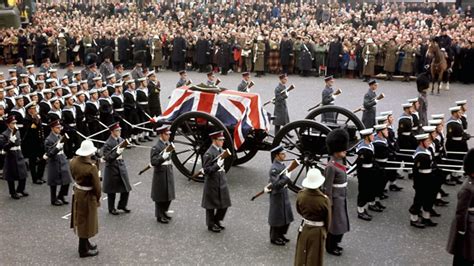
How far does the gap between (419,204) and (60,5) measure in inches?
1111

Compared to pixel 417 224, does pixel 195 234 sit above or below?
below

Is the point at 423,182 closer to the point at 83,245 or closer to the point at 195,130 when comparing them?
the point at 195,130

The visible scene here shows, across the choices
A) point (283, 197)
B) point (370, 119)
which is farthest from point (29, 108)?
point (370, 119)

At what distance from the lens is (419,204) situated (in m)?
7.75

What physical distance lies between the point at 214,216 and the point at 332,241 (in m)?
Answer: 1.66

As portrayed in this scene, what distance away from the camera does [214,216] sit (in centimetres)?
775

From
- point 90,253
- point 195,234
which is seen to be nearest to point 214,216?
point 195,234

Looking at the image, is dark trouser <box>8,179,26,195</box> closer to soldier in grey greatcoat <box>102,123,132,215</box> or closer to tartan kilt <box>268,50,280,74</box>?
soldier in grey greatcoat <box>102,123,132,215</box>

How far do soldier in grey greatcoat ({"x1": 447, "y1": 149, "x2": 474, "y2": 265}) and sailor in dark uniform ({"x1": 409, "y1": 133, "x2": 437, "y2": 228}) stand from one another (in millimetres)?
1465

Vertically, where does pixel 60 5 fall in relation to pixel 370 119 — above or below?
above

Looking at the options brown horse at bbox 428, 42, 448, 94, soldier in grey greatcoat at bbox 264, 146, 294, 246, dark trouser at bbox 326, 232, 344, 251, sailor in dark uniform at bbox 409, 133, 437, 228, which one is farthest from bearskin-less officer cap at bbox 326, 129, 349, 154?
brown horse at bbox 428, 42, 448, 94

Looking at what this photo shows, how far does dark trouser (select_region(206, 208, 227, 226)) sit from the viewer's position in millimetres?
7676

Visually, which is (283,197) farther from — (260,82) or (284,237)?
(260,82)

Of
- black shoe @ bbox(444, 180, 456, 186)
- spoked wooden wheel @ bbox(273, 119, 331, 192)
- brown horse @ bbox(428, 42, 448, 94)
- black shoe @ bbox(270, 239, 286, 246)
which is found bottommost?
black shoe @ bbox(270, 239, 286, 246)
